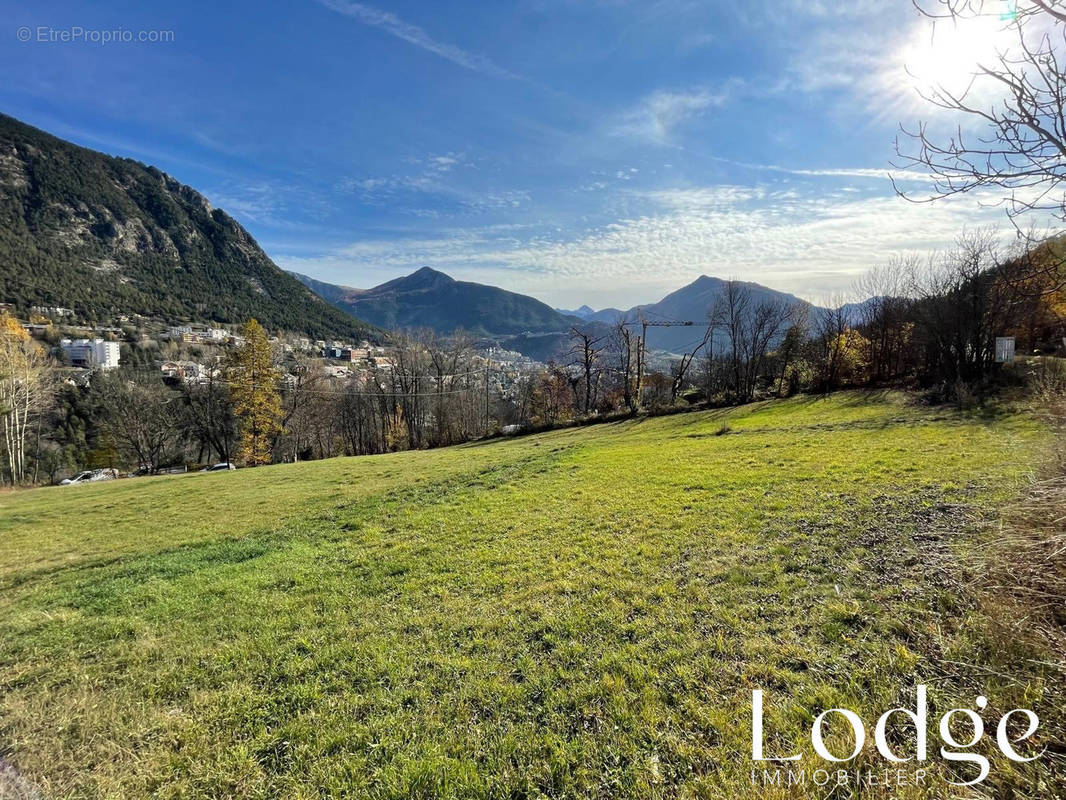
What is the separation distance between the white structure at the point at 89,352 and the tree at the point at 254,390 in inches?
1402

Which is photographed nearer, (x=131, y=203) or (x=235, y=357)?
(x=235, y=357)

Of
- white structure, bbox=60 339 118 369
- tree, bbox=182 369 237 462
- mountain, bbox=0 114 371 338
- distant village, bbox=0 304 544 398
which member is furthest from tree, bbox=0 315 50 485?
mountain, bbox=0 114 371 338

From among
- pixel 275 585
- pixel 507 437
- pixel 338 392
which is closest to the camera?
pixel 275 585

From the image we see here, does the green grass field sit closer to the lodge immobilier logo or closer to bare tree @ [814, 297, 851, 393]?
the lodge immobilier logo

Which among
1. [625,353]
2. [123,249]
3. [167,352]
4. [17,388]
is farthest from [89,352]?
[625,353]

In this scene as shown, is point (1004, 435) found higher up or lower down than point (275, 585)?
higher up

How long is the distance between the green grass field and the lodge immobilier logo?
102 mm

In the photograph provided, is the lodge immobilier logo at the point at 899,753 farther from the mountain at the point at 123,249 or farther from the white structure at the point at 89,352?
the mountain at the point at 123,249

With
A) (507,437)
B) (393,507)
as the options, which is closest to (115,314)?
(507,437)

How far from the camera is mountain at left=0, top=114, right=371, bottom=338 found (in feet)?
→ 217

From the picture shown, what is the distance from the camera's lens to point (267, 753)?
10.1 ft

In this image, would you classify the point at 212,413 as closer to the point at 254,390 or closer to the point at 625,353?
the point at 254,390

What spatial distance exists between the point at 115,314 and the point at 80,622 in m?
89.1

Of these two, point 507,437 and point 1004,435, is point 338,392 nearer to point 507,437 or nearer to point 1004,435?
point 507,437
